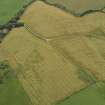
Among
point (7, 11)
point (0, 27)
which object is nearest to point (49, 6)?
point (7, 11)

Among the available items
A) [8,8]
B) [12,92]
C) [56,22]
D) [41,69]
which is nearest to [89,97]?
[41,69]

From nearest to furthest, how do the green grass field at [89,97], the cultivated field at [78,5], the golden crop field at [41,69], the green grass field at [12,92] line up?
the green grass field at [89,97]
the green grass field at [12,92]
the golden crop field at [41,69]
the cultivated field at [78,5]

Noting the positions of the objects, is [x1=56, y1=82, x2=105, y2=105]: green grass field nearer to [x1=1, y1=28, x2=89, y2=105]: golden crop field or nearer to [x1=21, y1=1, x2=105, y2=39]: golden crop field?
[x1=1, y1=28, x2=89, y2=105]: golden crop field

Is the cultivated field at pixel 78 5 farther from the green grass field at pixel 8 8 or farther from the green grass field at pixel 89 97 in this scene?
the green grass field at pixel 89 97

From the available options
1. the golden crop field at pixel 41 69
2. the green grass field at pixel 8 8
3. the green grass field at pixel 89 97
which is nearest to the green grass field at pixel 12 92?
the golden crop field at pixel 41 69

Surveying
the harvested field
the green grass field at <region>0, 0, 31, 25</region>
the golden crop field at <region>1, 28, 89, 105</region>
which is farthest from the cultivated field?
the golden crop field at <region>1, 28, 89, 105</region>

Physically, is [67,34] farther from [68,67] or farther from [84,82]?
[84,82]
